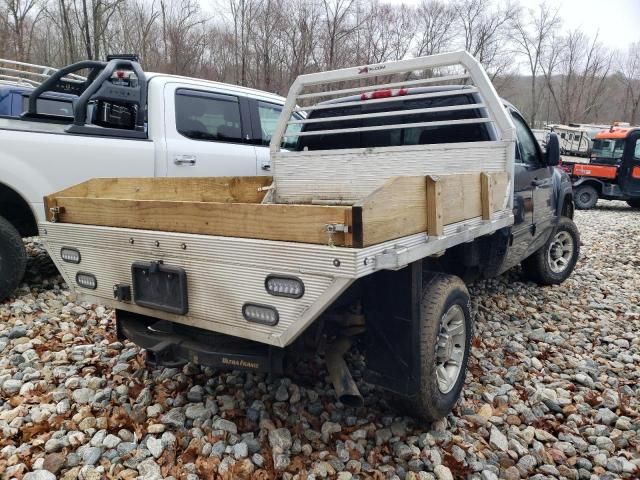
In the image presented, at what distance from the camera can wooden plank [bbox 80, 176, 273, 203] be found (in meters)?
3.21

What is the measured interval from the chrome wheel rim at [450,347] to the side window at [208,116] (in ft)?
11.0

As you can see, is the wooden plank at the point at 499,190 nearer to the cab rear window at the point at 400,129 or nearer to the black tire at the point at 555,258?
the cab rear window at the point at 400,129

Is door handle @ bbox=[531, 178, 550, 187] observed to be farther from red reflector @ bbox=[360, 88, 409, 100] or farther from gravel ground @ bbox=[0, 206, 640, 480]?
red reflector @ bbox=[360, 88, 409, 100]

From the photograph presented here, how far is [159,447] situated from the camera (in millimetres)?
2473

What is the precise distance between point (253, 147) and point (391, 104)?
205 cm

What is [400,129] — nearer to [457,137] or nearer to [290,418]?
[457,137]

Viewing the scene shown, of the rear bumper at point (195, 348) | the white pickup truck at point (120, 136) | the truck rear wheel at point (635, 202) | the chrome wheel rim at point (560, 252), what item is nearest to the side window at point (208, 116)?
the white pickup truck at point (120, 136)

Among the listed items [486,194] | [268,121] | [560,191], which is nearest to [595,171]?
[560,191]

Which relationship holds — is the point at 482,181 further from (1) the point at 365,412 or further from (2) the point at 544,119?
(2) the point at 544,119

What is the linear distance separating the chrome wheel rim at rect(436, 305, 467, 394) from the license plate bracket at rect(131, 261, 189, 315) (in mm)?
1318

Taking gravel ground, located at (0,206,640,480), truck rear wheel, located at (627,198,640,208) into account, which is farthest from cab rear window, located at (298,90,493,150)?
truck rear wheel, located at (627,198,640,208)

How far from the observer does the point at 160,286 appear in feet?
7.77

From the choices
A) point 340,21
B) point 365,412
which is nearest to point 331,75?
point 365,412

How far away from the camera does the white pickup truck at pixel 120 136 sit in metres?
4.05
